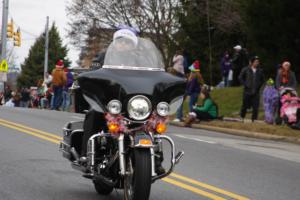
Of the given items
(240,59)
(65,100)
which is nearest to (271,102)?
(240,59)

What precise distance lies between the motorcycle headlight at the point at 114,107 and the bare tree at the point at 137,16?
120ft

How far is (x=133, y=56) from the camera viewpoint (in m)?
7.42

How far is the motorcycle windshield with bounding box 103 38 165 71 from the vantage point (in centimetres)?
734

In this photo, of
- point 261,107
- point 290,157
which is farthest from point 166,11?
point 290,157

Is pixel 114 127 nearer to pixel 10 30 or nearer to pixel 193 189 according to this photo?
pixel 193 189

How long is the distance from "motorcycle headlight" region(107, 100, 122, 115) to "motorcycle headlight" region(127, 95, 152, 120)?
0.09 m

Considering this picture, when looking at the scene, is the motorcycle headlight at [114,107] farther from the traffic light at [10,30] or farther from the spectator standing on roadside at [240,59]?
the traffic light at [10,30]

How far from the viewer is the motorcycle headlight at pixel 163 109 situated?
22.6 ft

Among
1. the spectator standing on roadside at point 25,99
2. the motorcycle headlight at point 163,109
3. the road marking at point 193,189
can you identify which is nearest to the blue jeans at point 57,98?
the spectator standing on roadside at point 25,99

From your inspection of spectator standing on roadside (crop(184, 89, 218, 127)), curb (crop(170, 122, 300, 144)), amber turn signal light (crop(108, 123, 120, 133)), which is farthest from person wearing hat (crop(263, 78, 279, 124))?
amber turn signal light (crop(108, 123, 120, 133))

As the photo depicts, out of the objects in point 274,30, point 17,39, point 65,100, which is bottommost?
point 65,100

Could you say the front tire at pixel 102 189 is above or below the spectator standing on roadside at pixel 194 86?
below

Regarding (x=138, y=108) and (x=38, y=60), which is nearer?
(x=138, y=108)

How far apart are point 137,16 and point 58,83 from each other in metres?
19.7
